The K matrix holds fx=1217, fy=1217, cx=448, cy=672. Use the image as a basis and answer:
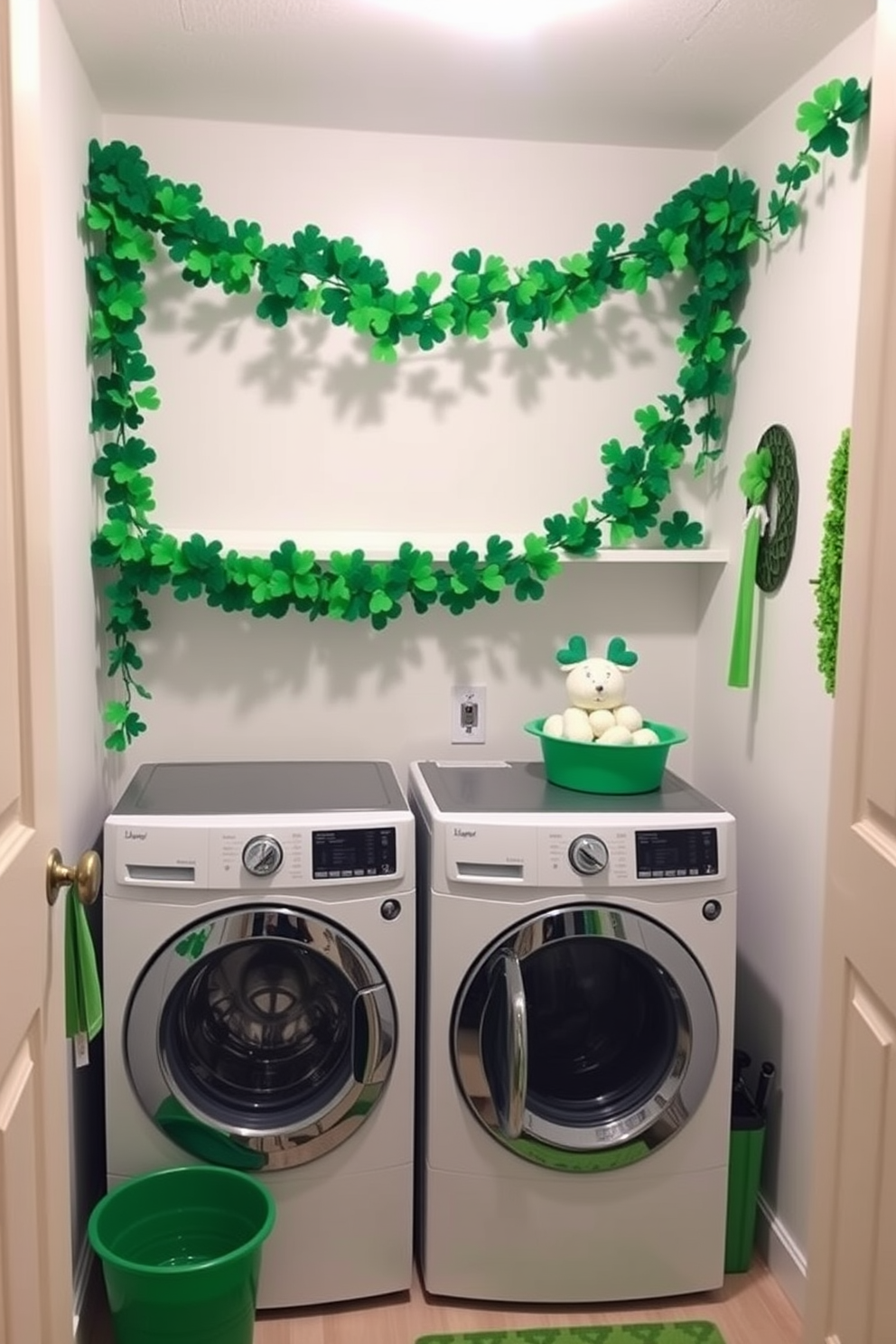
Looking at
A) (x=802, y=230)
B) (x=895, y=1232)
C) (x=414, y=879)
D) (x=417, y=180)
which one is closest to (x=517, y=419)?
(x=417, y=180)

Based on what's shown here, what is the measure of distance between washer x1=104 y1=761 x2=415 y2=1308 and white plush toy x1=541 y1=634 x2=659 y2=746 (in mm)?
403

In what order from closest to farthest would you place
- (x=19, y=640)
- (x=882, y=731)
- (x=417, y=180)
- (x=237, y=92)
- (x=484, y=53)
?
(x=19, y=640), (x=882, y=731), (x=484, y=53), (x=237, y=92), (x=417, y=180)

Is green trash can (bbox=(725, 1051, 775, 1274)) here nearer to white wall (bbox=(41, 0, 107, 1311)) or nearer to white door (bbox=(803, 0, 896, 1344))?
white door (bbox=(803, 0, 896, 1344))

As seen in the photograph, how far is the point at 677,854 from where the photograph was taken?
7.48 feet

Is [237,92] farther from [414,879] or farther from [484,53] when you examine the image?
[414,879]

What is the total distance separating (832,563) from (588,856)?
26.8 inches

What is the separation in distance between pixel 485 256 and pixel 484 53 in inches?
21.6

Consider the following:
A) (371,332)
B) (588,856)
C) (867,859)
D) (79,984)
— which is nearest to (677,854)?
(588,856)

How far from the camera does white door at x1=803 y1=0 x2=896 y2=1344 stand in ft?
4.45

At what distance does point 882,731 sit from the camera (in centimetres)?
138

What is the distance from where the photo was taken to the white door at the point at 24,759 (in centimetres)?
119

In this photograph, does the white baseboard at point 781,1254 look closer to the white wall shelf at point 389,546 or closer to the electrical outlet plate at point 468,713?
the electrical outlet plate at point 468,713

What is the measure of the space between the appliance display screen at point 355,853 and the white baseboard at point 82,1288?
2.82 feet

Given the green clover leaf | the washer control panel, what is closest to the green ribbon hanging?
the green clover leaf
